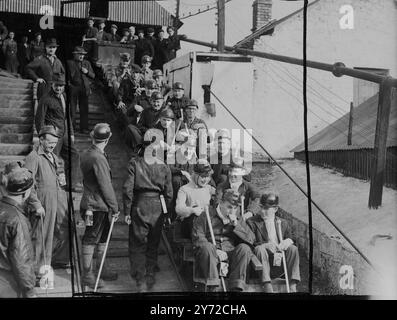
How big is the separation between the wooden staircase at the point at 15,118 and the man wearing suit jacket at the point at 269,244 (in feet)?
8.16

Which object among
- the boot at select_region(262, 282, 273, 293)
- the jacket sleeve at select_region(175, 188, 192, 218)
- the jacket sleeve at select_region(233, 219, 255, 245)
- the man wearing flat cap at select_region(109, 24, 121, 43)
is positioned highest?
the man wearing flat cap at select_region(109, 24, 121, 43)

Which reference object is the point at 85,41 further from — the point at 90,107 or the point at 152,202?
the point at 152,202

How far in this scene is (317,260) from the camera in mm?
6434

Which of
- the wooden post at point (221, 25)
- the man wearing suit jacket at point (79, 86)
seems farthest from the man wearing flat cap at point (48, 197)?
the wooden post at point (221, 25)

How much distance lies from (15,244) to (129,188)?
117cm

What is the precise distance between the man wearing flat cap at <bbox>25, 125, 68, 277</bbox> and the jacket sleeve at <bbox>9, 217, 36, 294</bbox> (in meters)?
0.15

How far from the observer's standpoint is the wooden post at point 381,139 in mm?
6352

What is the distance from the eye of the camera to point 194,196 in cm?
566

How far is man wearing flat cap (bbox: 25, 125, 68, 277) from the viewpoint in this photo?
5445 mm

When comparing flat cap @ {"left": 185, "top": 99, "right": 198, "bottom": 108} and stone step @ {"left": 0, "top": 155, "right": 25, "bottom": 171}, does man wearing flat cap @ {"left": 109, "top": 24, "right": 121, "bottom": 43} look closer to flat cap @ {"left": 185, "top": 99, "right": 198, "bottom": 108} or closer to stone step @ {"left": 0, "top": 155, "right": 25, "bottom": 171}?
flat cap @ {"left": 185, "top": 99, "right": 198, "bottom": 108}

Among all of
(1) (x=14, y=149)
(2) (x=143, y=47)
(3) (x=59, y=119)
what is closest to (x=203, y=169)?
(3) (x=59, y=119)

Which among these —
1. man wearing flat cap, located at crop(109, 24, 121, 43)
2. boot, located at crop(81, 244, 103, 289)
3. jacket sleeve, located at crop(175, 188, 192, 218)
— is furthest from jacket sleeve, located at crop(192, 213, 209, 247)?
man wearing flat cap, located at crop(109, 24, 121, 43)

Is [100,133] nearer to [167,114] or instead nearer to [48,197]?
[48,197]
